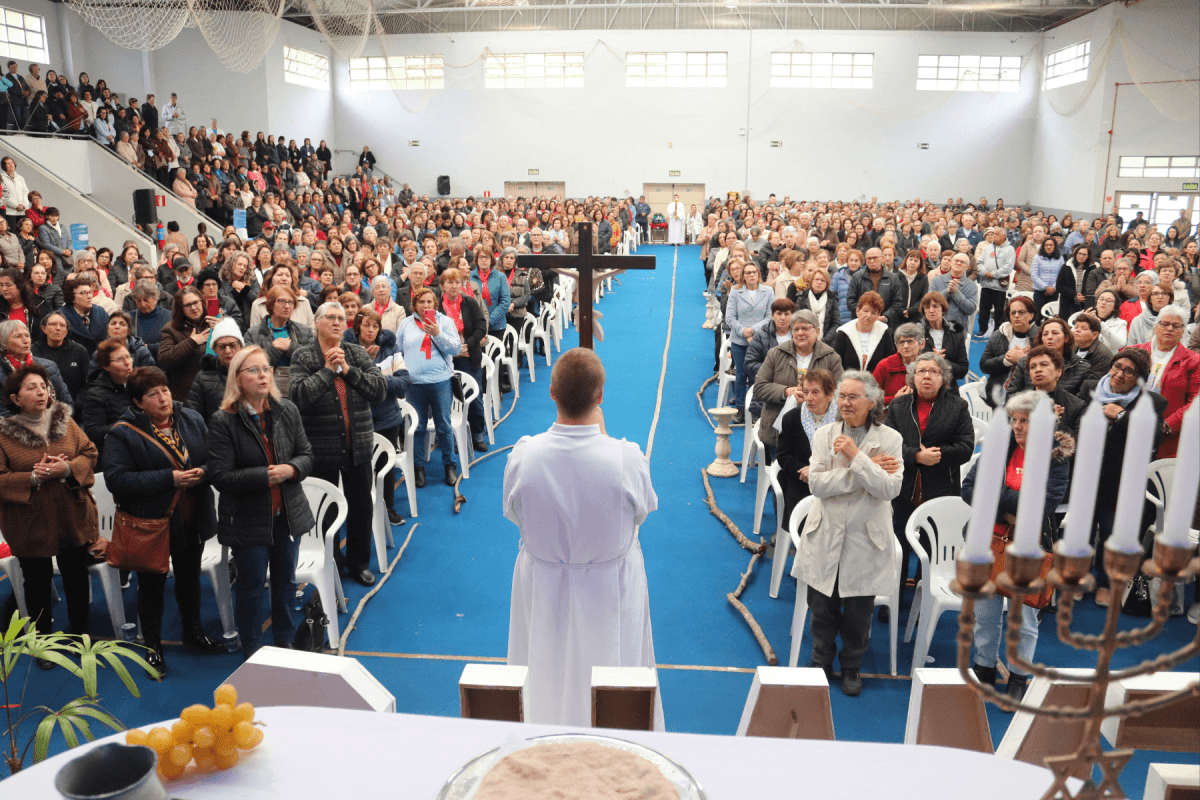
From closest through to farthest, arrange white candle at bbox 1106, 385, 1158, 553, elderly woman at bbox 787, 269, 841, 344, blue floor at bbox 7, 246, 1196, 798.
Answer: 1. white candle at bbox 1106, 385, 1158, 553
2. blue floor at bbox 7, 246, 1196, 798
3. elderly woman at bbox 787, 269, 841, 344

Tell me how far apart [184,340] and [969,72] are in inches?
1029

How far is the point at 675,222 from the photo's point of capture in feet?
82.2

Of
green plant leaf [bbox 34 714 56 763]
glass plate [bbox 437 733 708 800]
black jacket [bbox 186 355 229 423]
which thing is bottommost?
green plant leaf [bbox 34 714 56 763]

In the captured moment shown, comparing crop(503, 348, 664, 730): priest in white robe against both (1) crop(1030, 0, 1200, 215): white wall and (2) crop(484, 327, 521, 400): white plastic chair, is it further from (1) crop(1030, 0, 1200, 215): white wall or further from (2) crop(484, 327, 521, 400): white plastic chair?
(1) crop(1030, 0, 1200, 215): white wall

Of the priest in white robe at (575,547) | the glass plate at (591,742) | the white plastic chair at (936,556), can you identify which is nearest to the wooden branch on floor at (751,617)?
the white plastic chair at (936,556)

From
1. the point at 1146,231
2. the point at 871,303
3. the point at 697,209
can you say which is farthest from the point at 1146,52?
the point at 871,303

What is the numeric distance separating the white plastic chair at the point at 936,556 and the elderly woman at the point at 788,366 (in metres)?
1.28

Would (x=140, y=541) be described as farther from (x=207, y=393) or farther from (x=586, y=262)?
(x=586, y=262)

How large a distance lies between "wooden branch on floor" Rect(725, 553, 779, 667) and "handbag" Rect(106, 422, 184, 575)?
2825 mm

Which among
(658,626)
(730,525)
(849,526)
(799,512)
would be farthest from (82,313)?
(849,526)

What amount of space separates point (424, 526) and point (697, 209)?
2292 centimetres

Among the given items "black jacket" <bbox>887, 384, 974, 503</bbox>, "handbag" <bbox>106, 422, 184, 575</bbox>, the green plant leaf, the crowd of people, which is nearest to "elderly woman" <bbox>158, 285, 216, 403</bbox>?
"handbag" <bbox>106, 422, 184, 575</bbox>

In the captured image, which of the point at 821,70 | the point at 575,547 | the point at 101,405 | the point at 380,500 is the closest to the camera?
the point at 575,547

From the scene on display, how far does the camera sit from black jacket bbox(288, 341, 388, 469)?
4.36 m
